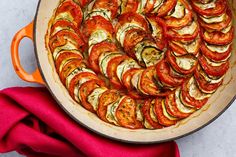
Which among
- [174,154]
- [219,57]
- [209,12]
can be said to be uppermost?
[209,12]

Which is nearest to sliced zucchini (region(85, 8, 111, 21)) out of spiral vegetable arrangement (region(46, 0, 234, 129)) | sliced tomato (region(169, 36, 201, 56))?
spiral vegetable arrangement (region(46, 0, 234, 129))

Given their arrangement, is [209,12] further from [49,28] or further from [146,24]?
[49,28]

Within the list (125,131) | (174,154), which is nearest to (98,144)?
(125,131)

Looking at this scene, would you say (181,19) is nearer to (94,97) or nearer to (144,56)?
(144,56)

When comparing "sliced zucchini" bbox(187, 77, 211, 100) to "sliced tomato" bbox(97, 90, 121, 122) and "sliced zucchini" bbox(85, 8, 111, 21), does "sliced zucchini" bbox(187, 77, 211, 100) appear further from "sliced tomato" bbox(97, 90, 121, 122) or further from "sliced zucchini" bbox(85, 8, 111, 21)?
"sliced zucchini" bbox(85, 8, 111, 21)

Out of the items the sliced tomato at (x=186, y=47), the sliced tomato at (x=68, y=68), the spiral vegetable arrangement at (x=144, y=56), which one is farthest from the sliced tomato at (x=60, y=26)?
the sliced tomato at (x=186, y=47)

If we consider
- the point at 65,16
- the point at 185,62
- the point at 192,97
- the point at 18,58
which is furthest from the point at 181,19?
the point at 18,58
